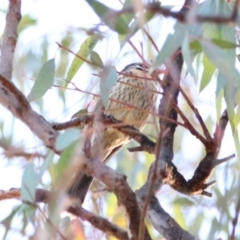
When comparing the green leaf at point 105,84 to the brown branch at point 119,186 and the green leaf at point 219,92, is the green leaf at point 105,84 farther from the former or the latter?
the green leaf at point 219,92

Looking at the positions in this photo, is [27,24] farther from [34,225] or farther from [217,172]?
[34,225]

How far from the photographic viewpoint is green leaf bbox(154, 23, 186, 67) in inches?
39.0

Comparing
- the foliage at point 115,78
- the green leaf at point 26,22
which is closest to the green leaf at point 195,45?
the foliage at point 115,78

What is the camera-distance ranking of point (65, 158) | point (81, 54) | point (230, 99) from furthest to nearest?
point (81, 54), point (230, 99), point (65, 158)

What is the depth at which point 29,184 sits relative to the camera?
1.25 metres

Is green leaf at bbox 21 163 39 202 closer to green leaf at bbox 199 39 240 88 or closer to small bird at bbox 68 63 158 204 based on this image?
green leaf at bbox 199 39 240 88

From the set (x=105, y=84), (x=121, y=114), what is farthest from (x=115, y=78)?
(x=121, y=114)

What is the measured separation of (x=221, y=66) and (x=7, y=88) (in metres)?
0.47

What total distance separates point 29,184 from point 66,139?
0.11m

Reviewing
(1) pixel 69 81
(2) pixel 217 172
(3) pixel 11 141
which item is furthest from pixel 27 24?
(2) pixel 217 172

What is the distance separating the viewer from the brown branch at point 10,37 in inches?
60.3

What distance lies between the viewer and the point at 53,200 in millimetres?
1192

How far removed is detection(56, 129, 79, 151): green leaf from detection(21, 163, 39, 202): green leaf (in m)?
0.08

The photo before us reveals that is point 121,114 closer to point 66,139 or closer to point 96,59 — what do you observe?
point 96,59
